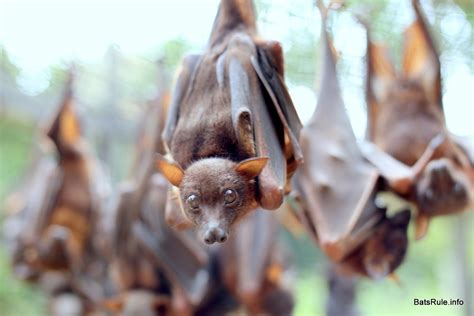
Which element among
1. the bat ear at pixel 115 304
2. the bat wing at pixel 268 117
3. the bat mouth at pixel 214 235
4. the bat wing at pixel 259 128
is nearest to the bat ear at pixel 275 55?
the bat wing at pixel 268 117

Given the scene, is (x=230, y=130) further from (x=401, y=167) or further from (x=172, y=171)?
(x=401, y=167)

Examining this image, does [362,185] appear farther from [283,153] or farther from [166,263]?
[166,263]

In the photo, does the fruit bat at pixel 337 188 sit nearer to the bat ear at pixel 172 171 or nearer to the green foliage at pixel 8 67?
the bat ear at pixel 172 171

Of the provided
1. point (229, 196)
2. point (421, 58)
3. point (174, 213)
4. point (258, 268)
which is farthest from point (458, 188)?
point (229, 196)

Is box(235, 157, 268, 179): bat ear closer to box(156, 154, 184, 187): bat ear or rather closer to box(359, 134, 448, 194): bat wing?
box(156, 154, 184, 187): bat ear

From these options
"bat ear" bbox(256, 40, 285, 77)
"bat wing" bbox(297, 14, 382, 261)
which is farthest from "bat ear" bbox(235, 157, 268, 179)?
"bat wing" bbox(297, 14, 382, 261)

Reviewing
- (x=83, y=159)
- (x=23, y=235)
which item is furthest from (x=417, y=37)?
(x=23, y=235)

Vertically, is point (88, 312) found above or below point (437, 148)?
below
